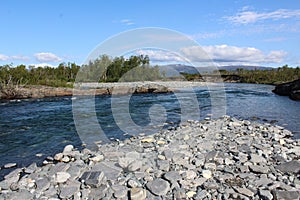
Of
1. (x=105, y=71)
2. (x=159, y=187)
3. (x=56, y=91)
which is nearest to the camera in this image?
(x=159, y=187)

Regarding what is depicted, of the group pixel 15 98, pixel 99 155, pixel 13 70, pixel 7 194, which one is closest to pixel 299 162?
pixel 99 155

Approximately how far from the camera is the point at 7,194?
4.39m

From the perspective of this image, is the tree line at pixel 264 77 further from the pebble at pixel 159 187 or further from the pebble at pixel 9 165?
the pebble at pixel 159 187

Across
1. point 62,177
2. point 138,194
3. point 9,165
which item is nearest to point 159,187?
point 138,194

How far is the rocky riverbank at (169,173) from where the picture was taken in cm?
429

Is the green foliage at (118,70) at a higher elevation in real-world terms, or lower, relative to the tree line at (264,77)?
higher

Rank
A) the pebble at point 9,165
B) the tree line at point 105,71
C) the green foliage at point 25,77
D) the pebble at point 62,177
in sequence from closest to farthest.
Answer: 1. the pebble at point 62,177
2. the pebble at point 9,165
3. the green foliage at point 25,77
4. the tree line at point 105,71

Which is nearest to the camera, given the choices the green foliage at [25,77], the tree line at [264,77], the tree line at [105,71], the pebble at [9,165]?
the pebble at [9,165]

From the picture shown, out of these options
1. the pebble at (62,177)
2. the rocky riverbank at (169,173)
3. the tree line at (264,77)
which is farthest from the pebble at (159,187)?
the tree line at (264,77)

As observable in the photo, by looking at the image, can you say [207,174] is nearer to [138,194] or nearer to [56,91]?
[138,194]

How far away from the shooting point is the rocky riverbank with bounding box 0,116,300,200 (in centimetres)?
429

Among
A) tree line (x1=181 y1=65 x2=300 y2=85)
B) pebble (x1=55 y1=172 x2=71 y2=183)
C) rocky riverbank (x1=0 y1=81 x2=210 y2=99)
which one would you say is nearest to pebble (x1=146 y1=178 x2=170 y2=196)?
pebble (x1=55 y1=172 x2=71 y2=183)

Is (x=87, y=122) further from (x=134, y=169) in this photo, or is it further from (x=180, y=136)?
(x=134, y=169)

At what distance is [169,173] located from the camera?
4980 millimetres
